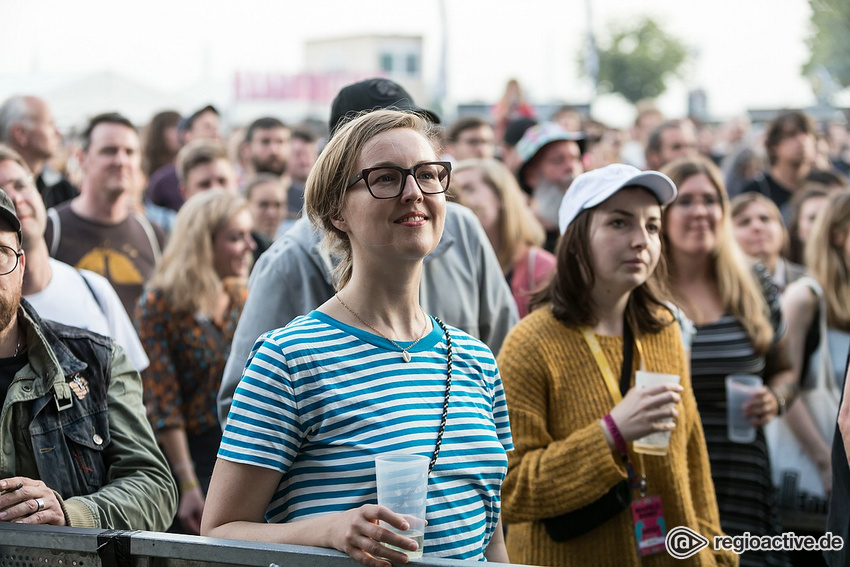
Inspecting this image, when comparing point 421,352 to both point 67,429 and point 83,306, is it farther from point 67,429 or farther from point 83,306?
point 83,306

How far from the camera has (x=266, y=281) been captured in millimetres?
3102

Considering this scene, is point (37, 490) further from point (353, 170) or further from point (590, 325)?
point (590, 325)

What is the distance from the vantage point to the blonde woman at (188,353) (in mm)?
4480

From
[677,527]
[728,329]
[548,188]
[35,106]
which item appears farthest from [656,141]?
[677,527]

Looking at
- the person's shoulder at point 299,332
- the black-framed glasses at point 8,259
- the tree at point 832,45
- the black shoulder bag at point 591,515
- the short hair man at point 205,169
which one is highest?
the tree at point 832,45

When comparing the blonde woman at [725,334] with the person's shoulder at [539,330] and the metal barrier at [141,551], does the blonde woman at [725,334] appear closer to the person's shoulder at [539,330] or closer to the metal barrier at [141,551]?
the person's shoulder at [539,330]

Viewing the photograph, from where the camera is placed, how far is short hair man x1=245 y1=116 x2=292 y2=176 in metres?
7.95

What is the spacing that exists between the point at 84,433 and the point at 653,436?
1.69 m

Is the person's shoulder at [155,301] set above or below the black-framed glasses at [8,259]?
below

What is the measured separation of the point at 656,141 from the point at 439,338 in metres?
6.18

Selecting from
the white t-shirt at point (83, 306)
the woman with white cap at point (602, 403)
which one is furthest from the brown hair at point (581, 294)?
the white t-shirt at point (83, 306)

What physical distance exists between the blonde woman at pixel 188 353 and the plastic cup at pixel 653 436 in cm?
229

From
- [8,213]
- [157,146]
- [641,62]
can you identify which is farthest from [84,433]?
[641,62]

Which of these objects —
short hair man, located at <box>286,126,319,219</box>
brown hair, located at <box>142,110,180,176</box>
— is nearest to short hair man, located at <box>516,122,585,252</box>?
short hair man, located at <box>286,126,319,219</box>
